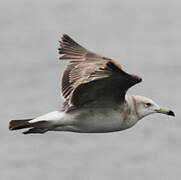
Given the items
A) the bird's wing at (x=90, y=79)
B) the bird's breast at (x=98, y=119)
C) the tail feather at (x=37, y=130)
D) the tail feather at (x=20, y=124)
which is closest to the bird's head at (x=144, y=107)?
the bird's breast at (x=98, y=119)

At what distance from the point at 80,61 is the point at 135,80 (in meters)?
2.81

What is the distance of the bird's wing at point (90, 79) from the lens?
1355 centimetres

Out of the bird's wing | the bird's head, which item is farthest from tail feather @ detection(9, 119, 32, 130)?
the bird's head

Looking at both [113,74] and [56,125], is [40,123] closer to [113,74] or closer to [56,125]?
[56,125]

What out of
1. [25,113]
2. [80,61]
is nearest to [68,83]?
[80,61]

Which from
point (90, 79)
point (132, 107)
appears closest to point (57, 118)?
point (90, 79)

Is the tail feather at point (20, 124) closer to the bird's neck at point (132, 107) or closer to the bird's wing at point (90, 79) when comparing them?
the bird's wing at point (90, 79)

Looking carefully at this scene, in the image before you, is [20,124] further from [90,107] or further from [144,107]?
[144,107]

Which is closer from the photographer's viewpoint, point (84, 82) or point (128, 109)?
point (84, 82)

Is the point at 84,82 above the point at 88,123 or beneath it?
above

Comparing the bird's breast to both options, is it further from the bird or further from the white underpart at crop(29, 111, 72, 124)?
the white underpart at crop(29, 111, 72, 124)

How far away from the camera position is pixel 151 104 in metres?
16.2

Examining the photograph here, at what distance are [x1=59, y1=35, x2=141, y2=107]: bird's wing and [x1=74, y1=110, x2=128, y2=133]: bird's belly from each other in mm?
255

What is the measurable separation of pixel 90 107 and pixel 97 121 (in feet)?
0.88
